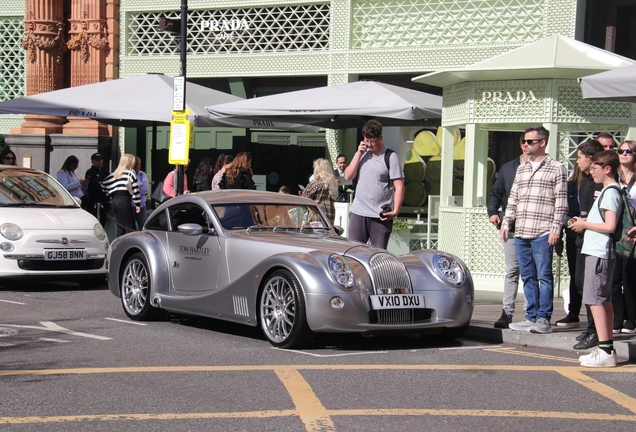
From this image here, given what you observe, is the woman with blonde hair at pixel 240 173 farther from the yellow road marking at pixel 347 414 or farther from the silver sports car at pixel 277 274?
the yellow road marking at pixel 347 414

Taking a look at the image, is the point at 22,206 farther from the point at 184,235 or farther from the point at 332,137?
the point at 332,137

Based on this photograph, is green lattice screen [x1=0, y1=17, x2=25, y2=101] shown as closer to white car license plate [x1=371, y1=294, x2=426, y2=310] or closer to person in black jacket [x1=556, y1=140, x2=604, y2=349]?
person in black jacket [x1=556, y1=140, x2=604, y2=349]

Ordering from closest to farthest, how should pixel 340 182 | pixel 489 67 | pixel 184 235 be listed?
pixel 184 235
pixel 489 67
pixel 340 182

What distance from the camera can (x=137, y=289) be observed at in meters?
9.77

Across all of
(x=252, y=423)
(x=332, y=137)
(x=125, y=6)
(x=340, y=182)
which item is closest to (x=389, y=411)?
(x=252, y=423)

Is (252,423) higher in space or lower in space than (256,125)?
lower

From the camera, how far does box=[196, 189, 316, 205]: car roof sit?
939cm

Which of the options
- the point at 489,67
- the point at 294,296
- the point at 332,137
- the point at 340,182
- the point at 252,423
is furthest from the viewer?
the point at 332,137

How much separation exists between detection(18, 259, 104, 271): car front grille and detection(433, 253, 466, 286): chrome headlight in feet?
18.4

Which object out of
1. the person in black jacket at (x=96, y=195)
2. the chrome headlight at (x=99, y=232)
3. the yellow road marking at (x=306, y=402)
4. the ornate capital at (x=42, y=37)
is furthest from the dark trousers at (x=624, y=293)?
the ornate capital at (x=42, y=37)

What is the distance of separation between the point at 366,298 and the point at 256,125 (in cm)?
804

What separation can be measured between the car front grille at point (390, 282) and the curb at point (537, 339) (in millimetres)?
1120

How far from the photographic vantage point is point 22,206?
41.7 feet

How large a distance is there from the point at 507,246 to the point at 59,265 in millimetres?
5935
